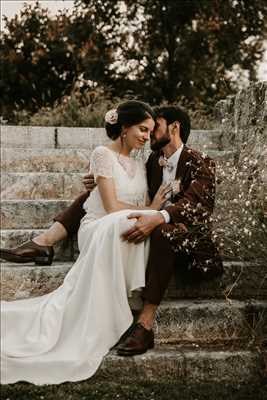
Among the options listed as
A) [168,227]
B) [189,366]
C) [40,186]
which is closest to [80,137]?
[40,186]

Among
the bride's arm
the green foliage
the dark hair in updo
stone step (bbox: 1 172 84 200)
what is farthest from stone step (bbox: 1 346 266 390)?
the green foliage

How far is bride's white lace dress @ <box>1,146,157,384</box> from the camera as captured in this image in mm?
3541

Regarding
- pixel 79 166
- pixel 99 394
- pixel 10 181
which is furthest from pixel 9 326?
pixel 79 166

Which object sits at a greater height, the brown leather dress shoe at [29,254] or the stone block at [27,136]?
the stone block at [27,136]

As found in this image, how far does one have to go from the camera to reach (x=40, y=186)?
18.2 feet

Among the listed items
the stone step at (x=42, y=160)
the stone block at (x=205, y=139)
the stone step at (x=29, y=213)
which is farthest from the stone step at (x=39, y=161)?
the stone block at (x=205, y=139)

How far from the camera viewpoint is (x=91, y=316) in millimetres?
3785

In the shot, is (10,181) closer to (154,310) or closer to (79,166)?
(79,166)

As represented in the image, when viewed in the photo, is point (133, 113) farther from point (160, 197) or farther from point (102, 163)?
point (160, 197)

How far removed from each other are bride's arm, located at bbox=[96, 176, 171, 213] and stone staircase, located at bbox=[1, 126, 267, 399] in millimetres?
487

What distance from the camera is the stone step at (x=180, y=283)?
428 centimetres

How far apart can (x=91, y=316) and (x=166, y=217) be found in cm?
81

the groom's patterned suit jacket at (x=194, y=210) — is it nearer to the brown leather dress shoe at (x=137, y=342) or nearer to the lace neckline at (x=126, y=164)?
the lace neckline at (x=126, y=164)

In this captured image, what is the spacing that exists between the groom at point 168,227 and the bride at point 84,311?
0.31 feet
